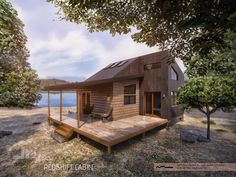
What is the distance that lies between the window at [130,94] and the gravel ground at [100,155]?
10.2 feet

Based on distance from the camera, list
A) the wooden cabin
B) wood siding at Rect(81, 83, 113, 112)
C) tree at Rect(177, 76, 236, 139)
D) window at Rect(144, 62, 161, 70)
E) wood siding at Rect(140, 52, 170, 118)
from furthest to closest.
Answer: window at Rect(144, 62, 161, 70) < wood siding at Rect(140, 52, 170, 118) < wood siding at Rect(81, 83, 113, 112) < the wooden cabin < tree at Rect(177, 76, 236, 139)

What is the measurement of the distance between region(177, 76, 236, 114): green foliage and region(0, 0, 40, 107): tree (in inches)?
693

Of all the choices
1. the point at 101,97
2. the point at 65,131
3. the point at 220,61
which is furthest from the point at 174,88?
the point at 65,131

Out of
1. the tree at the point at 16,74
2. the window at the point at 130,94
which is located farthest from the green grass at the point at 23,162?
the tree at the point at 16,74

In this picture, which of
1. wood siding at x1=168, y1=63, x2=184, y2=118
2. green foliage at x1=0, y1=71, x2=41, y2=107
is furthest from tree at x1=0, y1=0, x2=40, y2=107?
wood siding at x1=168, y1=63, x2=184, y2=118

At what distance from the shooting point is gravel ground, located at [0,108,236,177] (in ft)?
15.4

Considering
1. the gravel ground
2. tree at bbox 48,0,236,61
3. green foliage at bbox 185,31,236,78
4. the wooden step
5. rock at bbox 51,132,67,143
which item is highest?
tree at bbox 48,0,236,61

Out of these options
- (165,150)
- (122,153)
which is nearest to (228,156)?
(165,150)

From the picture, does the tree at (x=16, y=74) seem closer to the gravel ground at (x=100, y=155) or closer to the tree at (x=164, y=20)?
the gravel ground at (x=100, y=155)

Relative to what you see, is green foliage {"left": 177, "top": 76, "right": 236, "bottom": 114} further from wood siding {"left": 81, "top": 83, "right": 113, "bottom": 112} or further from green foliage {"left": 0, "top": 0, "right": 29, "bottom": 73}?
green foliage {"left": 0, "top": 0, "right": 29, "bottom": 73}

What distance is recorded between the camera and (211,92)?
7168 mm

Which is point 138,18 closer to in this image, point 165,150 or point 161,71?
point 165,150

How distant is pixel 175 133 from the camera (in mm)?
8812

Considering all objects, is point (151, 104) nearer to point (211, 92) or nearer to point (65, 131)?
point (211, 92)
